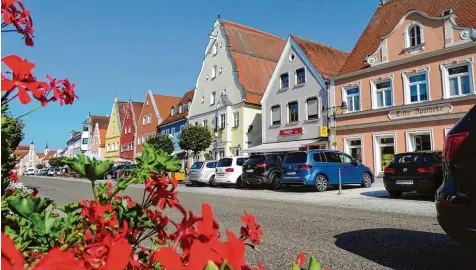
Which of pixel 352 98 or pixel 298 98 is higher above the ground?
pixel 298 98

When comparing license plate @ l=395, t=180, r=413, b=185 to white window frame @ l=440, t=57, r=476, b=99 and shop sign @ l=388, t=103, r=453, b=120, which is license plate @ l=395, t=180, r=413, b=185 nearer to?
shop sign @ l=388, t=103, r=453, b=120

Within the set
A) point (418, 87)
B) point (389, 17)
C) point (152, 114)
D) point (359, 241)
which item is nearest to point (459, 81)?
point (418, 87)

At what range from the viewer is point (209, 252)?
84 centimetres

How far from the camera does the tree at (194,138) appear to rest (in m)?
31.8

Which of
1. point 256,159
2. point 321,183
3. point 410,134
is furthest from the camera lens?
point 410,134

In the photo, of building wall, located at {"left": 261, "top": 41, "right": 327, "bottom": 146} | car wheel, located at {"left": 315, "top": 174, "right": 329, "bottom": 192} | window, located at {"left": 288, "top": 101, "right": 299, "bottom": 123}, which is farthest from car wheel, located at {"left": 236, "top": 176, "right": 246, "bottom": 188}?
window, located at {"left": 288, "top": 101, "right": 299, "bottom": 123}

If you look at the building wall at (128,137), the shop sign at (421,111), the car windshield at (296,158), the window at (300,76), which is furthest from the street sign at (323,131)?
the building wall at (128,137)

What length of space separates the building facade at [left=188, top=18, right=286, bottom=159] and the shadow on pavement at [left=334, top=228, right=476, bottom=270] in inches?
1040

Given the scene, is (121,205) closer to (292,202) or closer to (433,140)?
(292,202)

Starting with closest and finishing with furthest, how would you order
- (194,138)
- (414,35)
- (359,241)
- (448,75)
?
(359,241)
(448,75)
(414,35)
(194,138)

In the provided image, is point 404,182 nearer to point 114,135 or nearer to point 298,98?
point 298,98

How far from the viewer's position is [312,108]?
2738 centimetres

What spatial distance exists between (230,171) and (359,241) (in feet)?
52.2

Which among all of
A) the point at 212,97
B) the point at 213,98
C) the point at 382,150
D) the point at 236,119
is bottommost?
the point at 382,150
